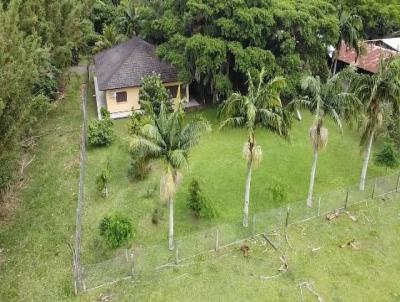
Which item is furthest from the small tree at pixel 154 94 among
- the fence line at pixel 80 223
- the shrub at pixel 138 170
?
the shrub at pixel 138 170

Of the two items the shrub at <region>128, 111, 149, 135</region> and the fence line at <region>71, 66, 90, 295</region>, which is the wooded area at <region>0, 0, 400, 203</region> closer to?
the fence line at <region>71, 66, 90, 295</region>

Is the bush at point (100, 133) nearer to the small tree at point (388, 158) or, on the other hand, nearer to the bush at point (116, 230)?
the bush at point (116, 230)

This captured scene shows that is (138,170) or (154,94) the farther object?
(154,94)

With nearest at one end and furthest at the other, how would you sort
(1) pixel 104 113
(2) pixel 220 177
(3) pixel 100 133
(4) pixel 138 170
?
(4) pixel 138 170
(2) pixel 220 177
(3) pixel 100 133
(1) pixel 104 113

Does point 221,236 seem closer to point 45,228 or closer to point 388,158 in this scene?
point 45,228

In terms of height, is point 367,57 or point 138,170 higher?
point 367,57

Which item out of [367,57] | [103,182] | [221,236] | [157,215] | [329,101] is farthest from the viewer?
[367,57]

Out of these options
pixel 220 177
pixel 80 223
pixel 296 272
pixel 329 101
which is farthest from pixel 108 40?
pixel 296 272

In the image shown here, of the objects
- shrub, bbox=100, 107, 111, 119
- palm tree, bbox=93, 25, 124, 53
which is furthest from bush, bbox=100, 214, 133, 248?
palm tree, bbox=93, 25, 124, 53

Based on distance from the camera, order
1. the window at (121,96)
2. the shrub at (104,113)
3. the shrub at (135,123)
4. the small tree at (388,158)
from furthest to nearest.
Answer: the window at (121,96) → the shrub at (104,113) → the shrub at (135,123) → the small tree at (388,158)
